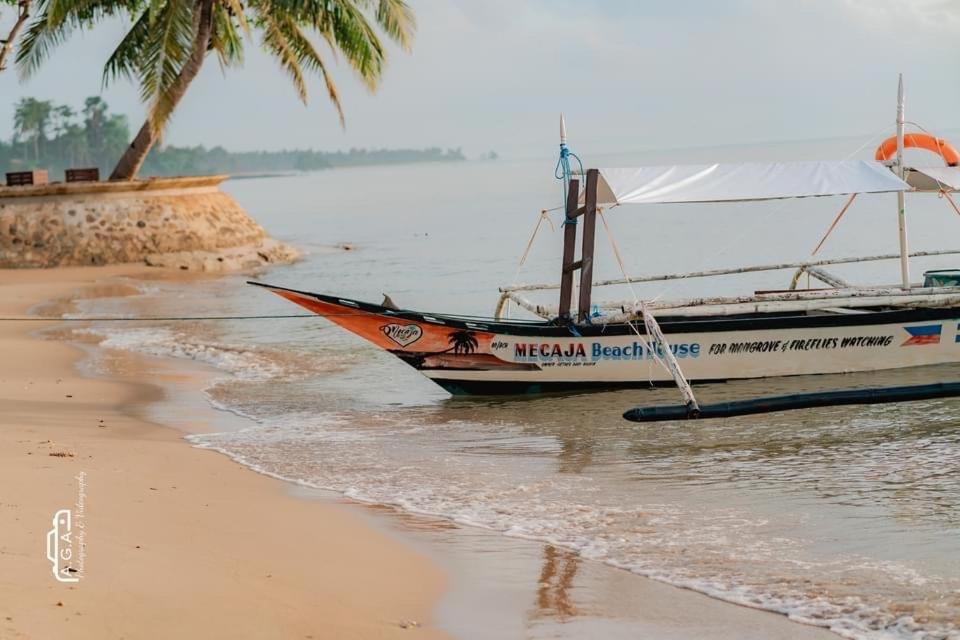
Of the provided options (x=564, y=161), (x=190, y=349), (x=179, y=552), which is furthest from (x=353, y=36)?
(x=179, y=552)

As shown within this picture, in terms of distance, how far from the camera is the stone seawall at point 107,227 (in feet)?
90.7

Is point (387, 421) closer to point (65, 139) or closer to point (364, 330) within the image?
point (364, 330)

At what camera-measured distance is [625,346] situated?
13.0 metres

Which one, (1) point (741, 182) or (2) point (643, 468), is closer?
(2) point (643, 468)

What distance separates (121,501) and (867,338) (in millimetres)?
8745

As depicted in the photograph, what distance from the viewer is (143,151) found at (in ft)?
96.1

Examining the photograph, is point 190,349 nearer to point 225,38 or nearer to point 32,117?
point 225,38

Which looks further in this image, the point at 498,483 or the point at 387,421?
the point at 387,421

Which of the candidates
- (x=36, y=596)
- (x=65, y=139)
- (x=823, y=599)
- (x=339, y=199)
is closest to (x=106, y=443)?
(x=36, y=596)

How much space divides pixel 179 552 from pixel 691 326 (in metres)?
7.42

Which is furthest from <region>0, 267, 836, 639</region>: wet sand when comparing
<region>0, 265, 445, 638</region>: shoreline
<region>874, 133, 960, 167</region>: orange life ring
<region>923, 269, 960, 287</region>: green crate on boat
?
<region>923, 269, 960, 287</region>: green crate on boat

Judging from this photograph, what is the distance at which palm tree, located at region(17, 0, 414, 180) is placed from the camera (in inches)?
1003

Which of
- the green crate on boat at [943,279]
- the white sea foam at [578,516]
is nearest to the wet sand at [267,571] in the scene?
the white sea foam at [578,516]

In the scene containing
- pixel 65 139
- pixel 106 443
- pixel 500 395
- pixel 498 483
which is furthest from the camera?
pixel 65 139
